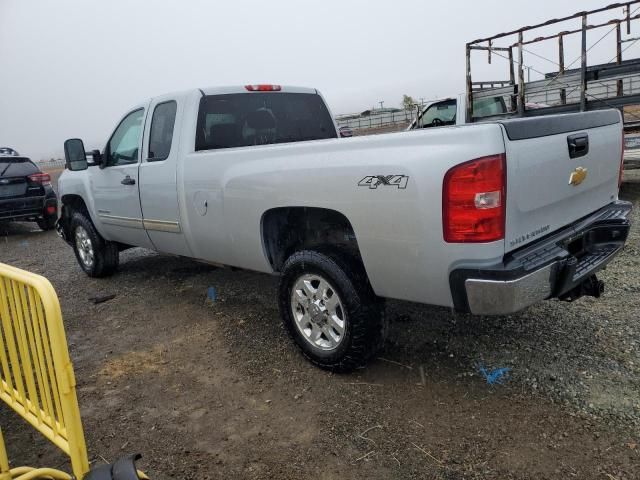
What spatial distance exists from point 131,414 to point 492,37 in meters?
9.20

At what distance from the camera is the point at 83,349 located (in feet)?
13.5

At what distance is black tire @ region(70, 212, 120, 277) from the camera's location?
585cm

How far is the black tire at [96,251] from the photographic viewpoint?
5854mm

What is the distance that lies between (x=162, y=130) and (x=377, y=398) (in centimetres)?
303

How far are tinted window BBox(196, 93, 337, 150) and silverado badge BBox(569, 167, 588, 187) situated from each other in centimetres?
261

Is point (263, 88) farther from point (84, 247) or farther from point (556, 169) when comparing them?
point (84, 247)

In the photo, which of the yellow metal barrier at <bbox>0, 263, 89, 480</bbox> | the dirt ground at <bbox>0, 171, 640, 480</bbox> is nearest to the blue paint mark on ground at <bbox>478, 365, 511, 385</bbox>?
the dirt ground at <bbox>0, 171, 640, 480</bbox>

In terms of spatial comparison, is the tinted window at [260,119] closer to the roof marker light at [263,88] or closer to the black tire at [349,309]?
the roof marker light at [263,88]

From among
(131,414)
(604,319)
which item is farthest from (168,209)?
(604,319)

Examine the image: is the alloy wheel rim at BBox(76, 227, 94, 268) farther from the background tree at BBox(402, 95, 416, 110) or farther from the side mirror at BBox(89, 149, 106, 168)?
the background tree at BBox(402, 95, 416, 110)

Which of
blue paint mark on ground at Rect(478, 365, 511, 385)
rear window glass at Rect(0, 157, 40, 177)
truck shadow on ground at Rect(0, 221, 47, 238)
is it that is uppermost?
rear window glass at Rect(0, 157, 40, 177)

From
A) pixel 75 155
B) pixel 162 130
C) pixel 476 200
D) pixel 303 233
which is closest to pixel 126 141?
pixel 75 155

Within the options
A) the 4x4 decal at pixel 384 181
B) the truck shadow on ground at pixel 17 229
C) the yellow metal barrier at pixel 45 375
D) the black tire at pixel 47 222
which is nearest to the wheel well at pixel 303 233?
the 4x4 decal at pixel 384 181

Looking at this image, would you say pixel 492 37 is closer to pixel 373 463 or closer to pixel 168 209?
pixel 168 209
